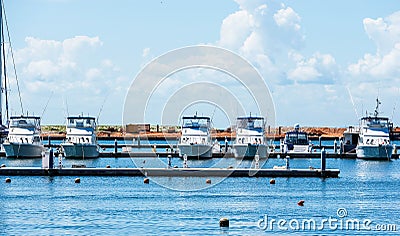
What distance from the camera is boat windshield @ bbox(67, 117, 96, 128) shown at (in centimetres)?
10869

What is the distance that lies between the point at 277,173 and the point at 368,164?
33.7m

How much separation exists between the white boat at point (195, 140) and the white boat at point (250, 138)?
11.7 ft

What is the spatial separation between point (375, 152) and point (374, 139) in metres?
1.99

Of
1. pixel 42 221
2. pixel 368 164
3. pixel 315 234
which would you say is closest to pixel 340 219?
pixel 315 234

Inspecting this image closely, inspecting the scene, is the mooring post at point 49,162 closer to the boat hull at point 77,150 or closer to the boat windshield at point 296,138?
the boat hull at point 77,150

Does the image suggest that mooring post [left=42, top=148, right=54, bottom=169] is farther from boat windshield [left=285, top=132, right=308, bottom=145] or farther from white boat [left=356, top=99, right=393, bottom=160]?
boat windshield [left=285, top=132, right=308, bottom=145]

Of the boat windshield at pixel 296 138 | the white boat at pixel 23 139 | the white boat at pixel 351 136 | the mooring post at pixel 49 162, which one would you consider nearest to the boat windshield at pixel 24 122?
the white boat at pixel 23 139

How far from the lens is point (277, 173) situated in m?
73.9

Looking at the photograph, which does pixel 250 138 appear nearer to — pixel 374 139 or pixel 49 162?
pixel 374 139

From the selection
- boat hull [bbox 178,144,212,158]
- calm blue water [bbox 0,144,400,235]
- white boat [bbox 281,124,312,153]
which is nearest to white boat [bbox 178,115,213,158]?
boat hull [bbox 178,144,212,158]

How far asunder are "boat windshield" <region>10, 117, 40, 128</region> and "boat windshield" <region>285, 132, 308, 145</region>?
34.0 m

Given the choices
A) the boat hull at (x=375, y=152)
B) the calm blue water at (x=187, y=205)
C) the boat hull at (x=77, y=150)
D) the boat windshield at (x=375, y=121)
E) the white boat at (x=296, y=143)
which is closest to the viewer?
the calm blue water at (x=187, y=205)

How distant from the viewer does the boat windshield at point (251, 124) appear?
108375 mm

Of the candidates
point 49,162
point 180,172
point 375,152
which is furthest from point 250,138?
point 49,162
